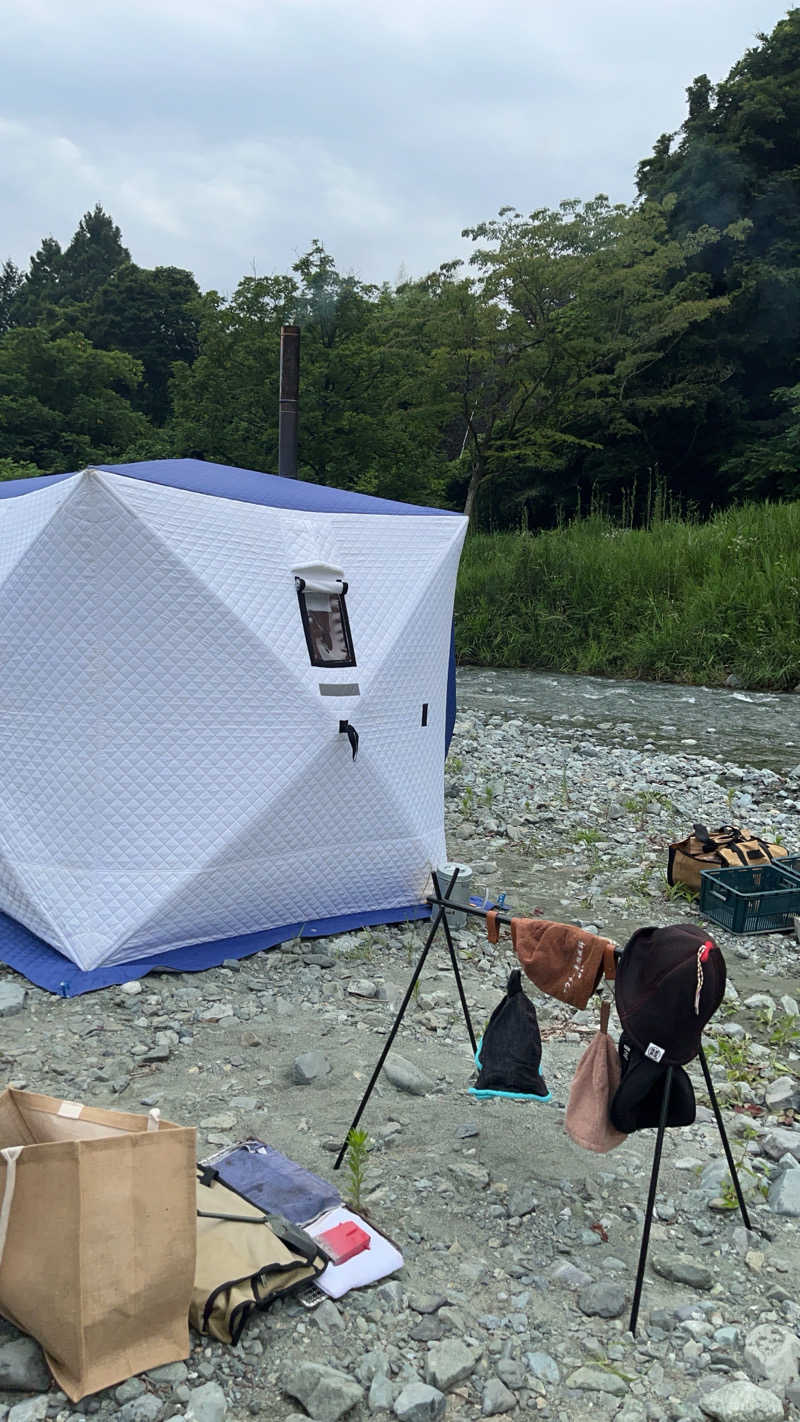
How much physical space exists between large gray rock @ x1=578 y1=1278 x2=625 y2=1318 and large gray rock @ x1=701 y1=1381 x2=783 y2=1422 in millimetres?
308

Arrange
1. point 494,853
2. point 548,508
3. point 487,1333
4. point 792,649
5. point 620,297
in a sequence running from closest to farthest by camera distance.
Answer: point 487,1333 → point 494,853 → point 792,649 → point 620,297 → point 548,508

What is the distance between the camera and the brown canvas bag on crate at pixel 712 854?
17.7 feet

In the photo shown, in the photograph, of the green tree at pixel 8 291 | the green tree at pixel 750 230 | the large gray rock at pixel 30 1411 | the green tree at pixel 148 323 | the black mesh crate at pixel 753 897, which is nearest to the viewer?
the large gray rock at pixel 30 1411

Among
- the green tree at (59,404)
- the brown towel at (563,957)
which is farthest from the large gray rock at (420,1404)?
the green tree at (59,404)

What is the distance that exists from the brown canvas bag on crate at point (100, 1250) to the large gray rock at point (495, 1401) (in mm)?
628

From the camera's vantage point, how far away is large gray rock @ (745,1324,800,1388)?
7.48 ft

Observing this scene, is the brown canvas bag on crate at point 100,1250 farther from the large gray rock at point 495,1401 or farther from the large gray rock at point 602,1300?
the large gray rock at point 602,1300

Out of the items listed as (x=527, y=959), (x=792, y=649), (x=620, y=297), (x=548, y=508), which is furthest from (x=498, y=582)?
(x=527, y=959)

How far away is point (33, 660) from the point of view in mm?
4496

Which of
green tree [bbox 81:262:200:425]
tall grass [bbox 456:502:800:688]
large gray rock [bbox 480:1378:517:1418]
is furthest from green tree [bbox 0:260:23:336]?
large gray rock [bbox 480:1378:517:1418]

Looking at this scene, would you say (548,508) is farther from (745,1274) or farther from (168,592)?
(745,1274)

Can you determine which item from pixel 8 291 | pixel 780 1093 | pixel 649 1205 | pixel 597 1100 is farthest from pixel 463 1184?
pixel 8 291

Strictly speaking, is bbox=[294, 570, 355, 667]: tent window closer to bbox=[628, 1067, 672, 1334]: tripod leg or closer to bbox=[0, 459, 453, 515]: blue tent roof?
bbox=[0, 459, 453, 515]: blue tent roof

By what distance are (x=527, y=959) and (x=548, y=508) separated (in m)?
25.7
